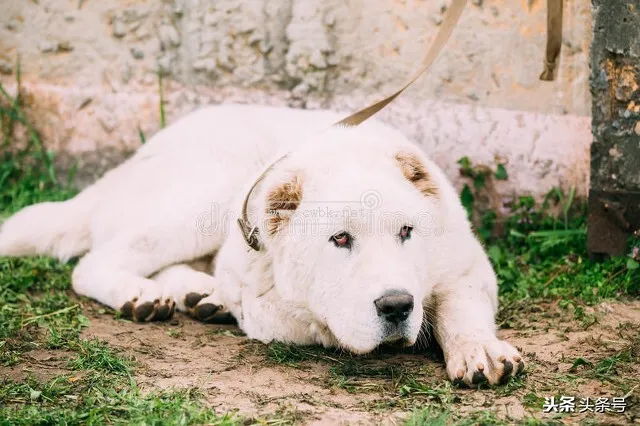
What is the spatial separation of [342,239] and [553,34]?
1762 mm

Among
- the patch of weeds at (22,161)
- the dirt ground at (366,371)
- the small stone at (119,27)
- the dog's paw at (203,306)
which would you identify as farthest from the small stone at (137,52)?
the dirt ground at (366,371)

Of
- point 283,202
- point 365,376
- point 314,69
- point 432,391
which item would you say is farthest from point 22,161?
point 432,391

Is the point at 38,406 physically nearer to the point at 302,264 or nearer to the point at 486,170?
the point at 302,264

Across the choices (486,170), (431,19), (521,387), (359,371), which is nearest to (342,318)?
(359,371)

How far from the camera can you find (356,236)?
10.3 ft

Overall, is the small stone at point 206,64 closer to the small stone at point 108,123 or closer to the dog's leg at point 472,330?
the small stone at point 108,123

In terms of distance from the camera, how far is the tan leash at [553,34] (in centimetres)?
389

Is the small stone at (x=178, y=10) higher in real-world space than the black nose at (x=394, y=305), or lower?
higher

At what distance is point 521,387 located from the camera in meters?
2.92

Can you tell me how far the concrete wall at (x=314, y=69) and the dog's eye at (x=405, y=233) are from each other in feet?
6.18

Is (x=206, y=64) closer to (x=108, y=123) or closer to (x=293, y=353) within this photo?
(x=108, y=123)

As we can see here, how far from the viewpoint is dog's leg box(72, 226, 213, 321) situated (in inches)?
163

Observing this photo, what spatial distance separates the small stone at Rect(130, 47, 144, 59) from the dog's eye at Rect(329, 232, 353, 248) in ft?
9.80

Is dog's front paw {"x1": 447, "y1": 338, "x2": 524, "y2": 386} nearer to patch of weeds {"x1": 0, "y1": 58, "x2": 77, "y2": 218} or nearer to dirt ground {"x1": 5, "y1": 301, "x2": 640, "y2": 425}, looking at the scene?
dirt ground {"x1": 5, "y1": 301, "x2": 640, "y2": 425}
